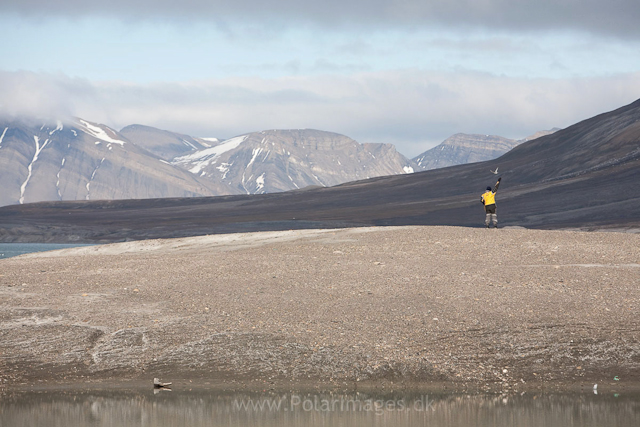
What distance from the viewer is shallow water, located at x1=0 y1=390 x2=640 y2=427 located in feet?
42.7

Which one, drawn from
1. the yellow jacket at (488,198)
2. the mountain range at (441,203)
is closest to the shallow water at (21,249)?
the mountain range at (441,203)

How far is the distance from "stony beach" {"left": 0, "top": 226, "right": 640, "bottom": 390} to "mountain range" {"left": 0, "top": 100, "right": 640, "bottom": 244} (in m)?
56.5

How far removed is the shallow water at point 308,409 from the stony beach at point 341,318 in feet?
2.07

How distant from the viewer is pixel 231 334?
656 inches

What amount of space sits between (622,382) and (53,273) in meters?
16.6

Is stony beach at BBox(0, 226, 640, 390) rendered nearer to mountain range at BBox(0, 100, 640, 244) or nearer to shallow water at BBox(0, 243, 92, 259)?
shallow water at BBox(0, 243, 92, 259)

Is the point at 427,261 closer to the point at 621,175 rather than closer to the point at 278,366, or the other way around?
the point at 278,366

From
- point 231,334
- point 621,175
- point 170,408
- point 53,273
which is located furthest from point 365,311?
point 621,175

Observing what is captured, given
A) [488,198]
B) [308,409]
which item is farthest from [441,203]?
[308,409]

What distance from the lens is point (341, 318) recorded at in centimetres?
1778

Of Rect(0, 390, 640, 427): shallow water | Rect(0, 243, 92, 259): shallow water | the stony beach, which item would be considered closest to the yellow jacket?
the stony beach

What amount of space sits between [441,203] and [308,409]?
4620 inches

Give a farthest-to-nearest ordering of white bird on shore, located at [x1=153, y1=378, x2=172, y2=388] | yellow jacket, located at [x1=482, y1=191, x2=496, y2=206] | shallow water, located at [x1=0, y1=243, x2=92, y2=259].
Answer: shallow water, located at [x1=0, y1=243, x2=92, y2=259], yellow jacket, located at [x1=482, y1=191, x2=496, y2=206], white bird on shore, located at [x1=153, y1=378, x2=172, y2=388]

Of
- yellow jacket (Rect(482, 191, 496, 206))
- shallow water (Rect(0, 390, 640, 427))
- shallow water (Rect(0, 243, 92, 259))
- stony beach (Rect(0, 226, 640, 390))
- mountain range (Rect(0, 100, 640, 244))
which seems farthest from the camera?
mountain range (Rect(0, 100, 640, 244))
